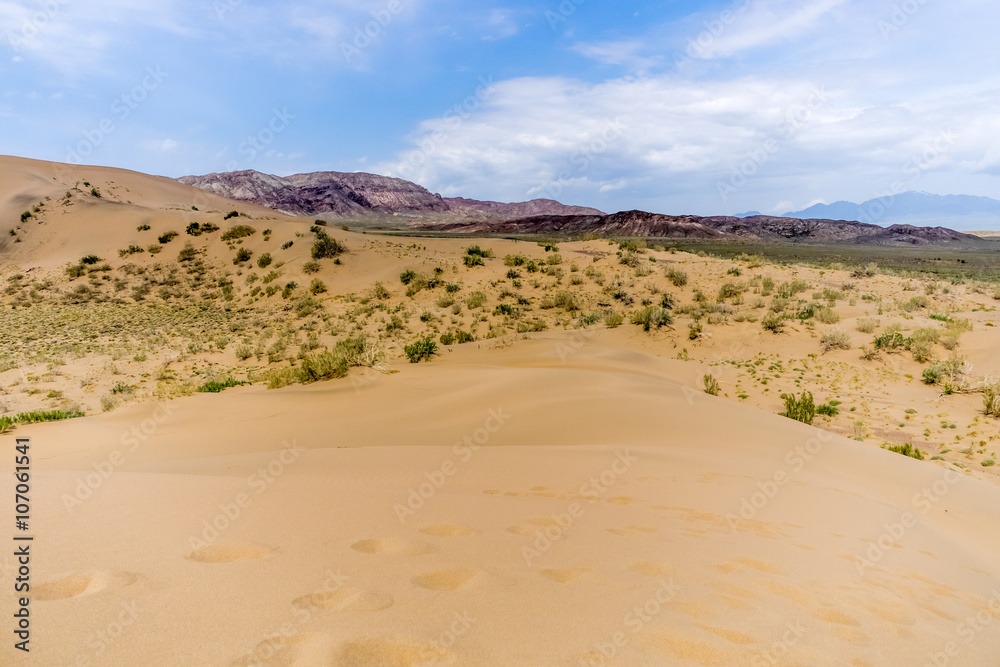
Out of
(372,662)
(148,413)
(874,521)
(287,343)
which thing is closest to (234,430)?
(148,413)

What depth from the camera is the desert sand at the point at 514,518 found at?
2289 millimetres

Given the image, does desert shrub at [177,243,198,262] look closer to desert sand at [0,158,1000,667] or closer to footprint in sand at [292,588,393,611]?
desert sand at [0,158,1000,667]

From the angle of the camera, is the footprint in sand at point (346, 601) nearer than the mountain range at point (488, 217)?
Yes

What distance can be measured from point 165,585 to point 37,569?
717mm

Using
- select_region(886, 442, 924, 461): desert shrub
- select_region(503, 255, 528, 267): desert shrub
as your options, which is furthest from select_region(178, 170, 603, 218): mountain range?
select_region(886, 442, 924, 461): desert shrub

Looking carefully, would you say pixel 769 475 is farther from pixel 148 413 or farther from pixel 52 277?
pixel 52 277

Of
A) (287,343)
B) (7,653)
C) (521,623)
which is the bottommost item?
(287,343)

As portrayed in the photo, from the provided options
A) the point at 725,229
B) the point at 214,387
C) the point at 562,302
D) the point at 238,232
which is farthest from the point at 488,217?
the point at 214,387

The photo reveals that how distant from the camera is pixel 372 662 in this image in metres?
2.02

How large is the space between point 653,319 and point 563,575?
555 inches

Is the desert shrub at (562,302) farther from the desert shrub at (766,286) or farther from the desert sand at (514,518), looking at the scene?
the desert sand at (514,518)

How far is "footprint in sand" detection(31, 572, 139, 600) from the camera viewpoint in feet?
7.79

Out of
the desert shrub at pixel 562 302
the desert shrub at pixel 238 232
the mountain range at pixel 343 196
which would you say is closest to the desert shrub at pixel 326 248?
the desert shrub at pixel 238 232

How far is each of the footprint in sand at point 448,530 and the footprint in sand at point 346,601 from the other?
0.89 m
